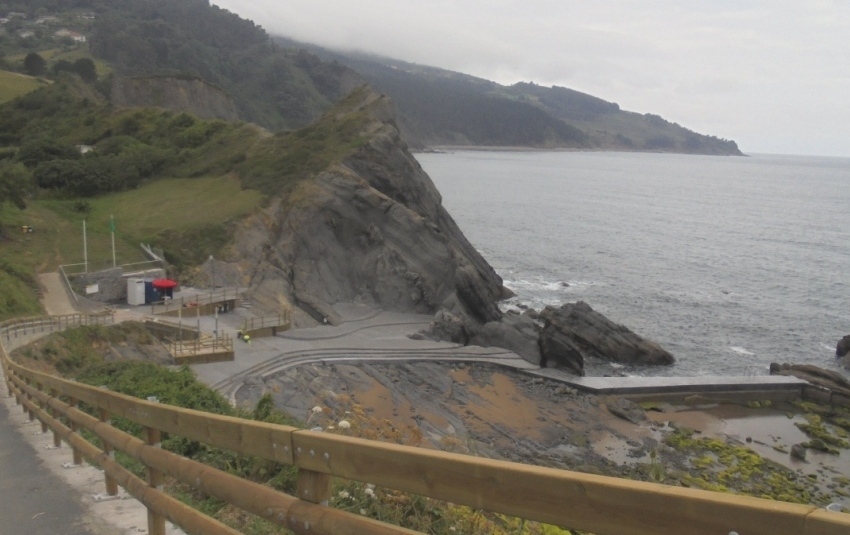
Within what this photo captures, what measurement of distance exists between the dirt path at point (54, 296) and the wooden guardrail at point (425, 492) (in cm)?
2702

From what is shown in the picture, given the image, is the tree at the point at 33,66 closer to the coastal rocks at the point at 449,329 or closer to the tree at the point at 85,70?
the tree at the point at 85,70

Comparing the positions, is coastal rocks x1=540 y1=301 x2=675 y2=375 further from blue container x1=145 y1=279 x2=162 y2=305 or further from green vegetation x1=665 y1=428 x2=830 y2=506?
blue container x1=145 y1=279 x2=162 y2=305

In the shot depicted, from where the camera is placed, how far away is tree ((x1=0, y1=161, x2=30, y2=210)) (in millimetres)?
38844

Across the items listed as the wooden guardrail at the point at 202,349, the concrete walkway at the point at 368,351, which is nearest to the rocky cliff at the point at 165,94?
the concrete walkway at the point at 368,351

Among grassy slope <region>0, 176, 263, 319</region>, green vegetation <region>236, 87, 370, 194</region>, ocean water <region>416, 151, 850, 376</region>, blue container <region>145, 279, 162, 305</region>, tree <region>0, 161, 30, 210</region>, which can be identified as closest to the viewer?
blue container <region>145, 279, 162, 305</region>

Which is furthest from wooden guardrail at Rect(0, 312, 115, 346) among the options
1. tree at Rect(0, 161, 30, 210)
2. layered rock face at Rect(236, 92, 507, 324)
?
tree at Rect(0, 161, 30, 210)

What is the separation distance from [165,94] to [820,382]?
3431 inches

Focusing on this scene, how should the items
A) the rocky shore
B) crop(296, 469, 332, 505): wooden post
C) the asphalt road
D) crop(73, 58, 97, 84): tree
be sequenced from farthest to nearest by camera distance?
crop(73, 58, 97, 84): tree, the rocky shore, the asphalt road, crop(296, 469, 332, 505): wooden post

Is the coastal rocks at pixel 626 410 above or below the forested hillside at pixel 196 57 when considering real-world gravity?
below

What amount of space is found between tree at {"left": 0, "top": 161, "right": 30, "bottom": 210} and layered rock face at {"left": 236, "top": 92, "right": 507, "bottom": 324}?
12858mm

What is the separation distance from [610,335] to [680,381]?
264 inches

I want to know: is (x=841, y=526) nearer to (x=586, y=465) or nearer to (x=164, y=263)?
(x=586, y=465)

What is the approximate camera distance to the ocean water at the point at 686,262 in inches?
1897

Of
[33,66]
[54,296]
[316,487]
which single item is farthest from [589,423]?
[33,66]
